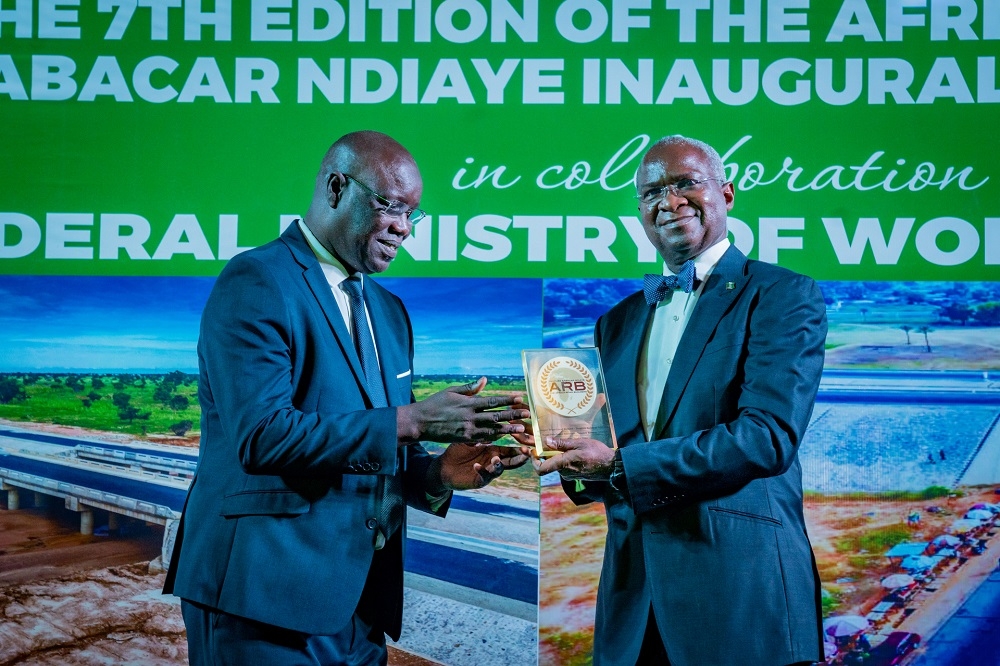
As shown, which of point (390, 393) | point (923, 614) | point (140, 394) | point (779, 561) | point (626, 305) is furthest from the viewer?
point (140, 394)

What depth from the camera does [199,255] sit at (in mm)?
4348

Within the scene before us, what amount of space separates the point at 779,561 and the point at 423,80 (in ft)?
8.95

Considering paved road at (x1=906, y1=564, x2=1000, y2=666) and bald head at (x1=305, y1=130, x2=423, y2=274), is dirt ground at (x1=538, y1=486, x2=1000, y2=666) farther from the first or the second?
bald head at (x1=305, y1=130, x2=423, y2=274)

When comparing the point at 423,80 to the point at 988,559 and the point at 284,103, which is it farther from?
the point at 988,559

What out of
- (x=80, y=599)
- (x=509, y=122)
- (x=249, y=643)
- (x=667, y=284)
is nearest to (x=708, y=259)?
(x=667, y=284)

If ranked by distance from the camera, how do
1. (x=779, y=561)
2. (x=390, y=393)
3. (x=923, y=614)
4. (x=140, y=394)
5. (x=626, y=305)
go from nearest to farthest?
(x=779, y=561) < (x=390, y=393) < (x=626, y=305) < (x=923, y=614) < (x=140, y=394)

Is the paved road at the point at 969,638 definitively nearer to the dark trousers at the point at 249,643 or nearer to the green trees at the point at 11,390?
the dark trousers at the point at 249,643

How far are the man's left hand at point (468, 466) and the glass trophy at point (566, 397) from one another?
0.19m

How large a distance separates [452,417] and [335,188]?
720 millimetres

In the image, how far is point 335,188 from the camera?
2.63 m

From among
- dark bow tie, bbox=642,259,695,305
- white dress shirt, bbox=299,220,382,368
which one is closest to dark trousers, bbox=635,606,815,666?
dark bow tie, bbox=642,259,695,305

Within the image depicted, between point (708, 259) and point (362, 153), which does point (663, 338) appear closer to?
point (708, 259)

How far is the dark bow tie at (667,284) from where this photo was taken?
269 cm

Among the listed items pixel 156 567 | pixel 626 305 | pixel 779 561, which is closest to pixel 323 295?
pixel 626 305
